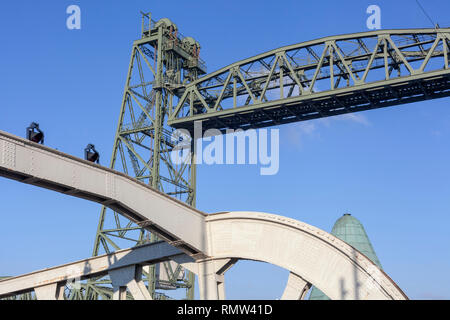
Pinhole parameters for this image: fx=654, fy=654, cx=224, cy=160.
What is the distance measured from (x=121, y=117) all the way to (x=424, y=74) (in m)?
21.1

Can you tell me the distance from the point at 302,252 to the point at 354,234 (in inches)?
938

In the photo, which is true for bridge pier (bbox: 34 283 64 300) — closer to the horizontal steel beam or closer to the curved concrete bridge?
the horizontal steel beam

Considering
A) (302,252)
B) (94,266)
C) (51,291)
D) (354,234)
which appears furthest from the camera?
(354,234)

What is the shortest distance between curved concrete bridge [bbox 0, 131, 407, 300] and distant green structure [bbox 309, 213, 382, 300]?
2130cm

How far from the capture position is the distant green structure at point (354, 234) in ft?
150

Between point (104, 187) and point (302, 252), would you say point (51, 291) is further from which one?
point (302, 252)

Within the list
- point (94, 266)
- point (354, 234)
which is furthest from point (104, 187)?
point (354, 234)

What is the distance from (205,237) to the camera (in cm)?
2581

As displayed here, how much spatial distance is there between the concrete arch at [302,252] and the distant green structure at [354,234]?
21.9 m

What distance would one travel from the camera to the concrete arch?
71.1 feet

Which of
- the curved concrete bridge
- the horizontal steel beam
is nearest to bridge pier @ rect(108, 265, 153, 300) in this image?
the curved concrete bridge

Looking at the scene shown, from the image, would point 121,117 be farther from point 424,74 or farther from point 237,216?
point 237,216
